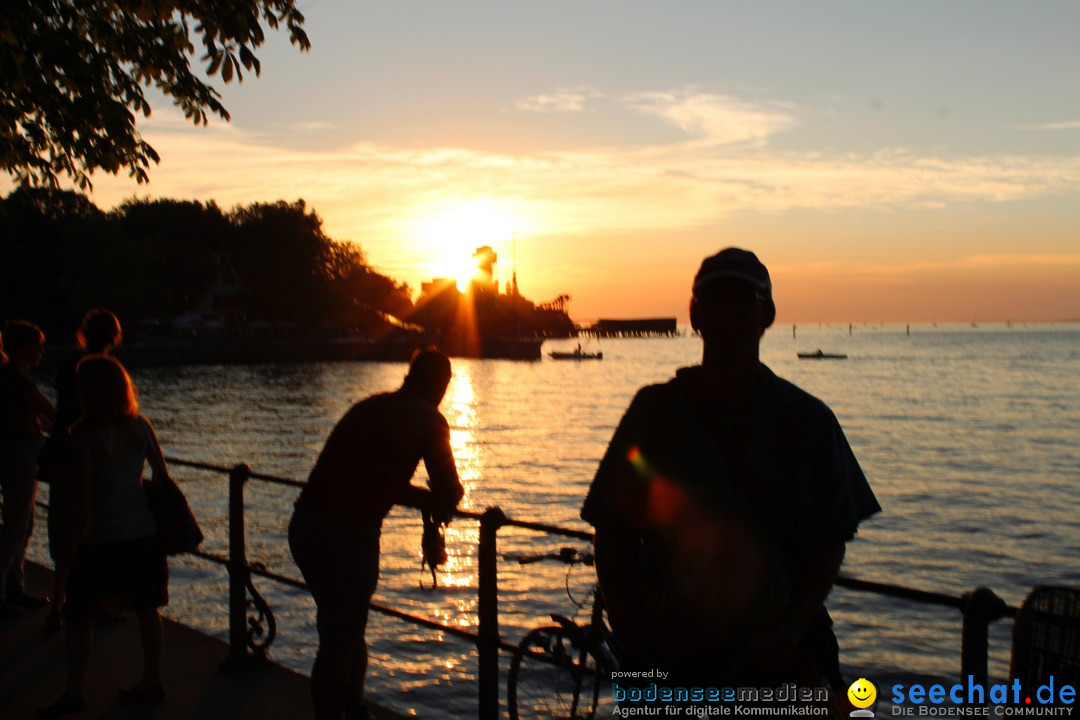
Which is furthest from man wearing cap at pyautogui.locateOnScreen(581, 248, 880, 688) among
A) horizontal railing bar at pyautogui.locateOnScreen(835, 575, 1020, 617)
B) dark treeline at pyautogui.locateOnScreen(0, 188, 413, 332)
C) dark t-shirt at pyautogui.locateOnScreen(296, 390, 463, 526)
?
dark treeline at pyautogui.locateOnScreen(0, 188, 413, 332)

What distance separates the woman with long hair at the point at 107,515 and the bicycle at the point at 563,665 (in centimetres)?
192

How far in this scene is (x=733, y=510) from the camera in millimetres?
2607

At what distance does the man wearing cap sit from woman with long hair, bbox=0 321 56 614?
5360 millimetres

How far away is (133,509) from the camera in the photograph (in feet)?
16.8

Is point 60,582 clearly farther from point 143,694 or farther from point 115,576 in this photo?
point 115,576

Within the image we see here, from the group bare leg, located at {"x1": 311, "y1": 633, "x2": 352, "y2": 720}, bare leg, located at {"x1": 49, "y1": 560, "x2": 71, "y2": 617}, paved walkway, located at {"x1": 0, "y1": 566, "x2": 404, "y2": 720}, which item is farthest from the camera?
bare leg, located at {"x1": 49, "y1": 560, "x2": 71, "y2": 617}

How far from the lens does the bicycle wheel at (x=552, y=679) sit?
5.24m

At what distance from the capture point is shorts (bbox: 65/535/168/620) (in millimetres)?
5000

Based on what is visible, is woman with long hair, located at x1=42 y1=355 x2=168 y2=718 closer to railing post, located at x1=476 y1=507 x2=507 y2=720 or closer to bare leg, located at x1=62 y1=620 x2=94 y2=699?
bare leg, located at x1=62 y1=620 x2=94 y2=699

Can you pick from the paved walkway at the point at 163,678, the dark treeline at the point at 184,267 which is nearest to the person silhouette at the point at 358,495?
the paved walkway at the point at 163,678

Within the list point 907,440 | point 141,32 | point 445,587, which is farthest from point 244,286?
point 141,32

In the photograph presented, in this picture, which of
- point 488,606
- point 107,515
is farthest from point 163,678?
point 488,606

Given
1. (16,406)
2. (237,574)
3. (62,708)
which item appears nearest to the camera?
(62,708)

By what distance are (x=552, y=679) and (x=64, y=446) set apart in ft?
10.7
